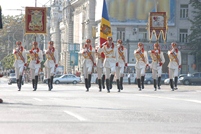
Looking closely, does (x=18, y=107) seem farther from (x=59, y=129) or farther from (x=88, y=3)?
(x=88, y=3)

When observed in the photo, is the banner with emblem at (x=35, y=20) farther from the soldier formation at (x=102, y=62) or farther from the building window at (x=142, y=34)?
the building window at (x=142, y=34)

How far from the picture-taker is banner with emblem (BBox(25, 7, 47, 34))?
45284 mm

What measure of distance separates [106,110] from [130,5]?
78.2 metres

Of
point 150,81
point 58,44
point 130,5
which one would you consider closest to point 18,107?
point 150,81

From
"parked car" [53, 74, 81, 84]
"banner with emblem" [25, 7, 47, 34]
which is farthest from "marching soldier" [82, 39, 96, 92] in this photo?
"parked car" [53, 74, 81, 84]

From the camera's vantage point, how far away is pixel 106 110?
14.5 meters

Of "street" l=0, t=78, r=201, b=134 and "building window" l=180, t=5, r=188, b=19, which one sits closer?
"street" l=0, t=78, r=201, b=134

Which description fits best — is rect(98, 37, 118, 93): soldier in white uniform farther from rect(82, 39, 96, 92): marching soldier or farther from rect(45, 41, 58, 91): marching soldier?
rect(45, 41, 58, 91): marching soldier

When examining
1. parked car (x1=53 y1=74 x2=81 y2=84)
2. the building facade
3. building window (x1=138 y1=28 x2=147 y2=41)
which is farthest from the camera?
building window (x1=138 y1=28 x2=147 y2=41)

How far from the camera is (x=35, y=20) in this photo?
153ft

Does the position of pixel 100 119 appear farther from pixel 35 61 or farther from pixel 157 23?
pixel 157 23

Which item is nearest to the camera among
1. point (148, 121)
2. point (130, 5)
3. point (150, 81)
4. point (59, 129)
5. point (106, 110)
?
point (59, 129)

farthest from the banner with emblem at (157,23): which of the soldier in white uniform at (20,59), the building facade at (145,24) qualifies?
the building facade at (145,24)

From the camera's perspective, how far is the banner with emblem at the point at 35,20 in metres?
45.3
